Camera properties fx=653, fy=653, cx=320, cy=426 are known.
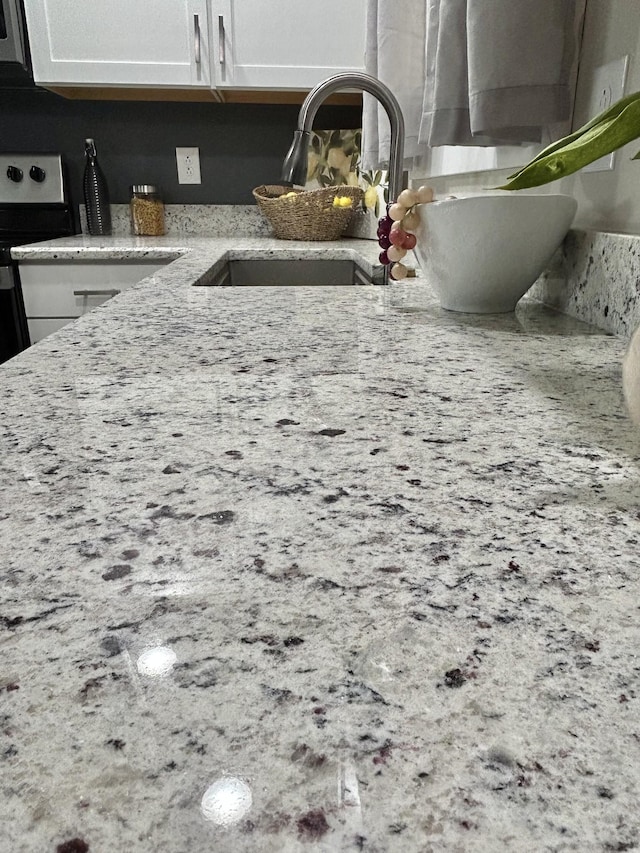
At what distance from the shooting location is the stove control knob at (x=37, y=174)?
2312 millimetres

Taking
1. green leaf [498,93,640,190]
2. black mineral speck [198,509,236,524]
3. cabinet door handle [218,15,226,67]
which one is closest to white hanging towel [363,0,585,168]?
green leaf [498,93,640,190]

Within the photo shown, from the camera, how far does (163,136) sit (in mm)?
2512

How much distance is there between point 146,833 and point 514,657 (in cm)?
12

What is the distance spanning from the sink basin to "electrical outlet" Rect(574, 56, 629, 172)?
3.15 feet

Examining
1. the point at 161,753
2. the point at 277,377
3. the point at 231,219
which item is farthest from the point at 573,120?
the point at 231,219

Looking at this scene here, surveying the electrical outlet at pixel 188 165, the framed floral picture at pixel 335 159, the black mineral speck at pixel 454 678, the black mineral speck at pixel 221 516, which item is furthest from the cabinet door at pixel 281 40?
the black mineral speck at pixel 454 678

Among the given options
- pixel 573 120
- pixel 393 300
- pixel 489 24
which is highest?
pixel 489 24

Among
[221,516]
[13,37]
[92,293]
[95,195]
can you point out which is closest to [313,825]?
[221,516]

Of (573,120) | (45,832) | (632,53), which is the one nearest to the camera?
(45,832)

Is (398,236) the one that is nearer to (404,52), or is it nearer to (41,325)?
(404,52)

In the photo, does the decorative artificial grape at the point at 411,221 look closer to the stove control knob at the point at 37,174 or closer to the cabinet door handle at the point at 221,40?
the cabinet door handle at the point at 221,40

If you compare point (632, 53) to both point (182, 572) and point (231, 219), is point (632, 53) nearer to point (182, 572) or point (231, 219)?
point (182, 572)

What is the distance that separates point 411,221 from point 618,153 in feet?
0.87

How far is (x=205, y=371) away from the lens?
568mm
